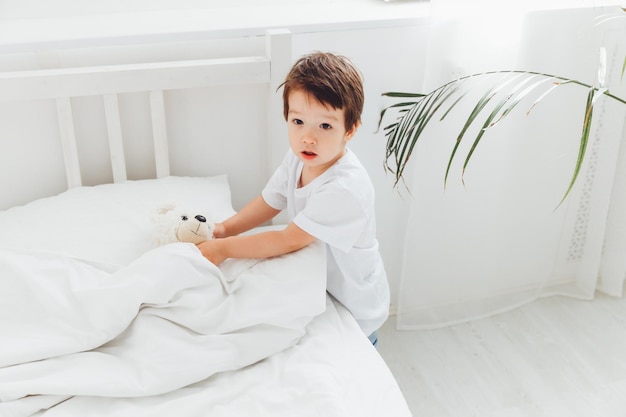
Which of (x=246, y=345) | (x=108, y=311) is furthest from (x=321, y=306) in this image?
(x=108, y=311)

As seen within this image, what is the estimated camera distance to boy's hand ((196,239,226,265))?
131 centimetres

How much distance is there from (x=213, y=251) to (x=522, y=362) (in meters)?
1.04

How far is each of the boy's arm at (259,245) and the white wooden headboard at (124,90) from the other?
0.36m

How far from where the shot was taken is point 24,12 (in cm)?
162

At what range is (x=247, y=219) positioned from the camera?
150 centimetres

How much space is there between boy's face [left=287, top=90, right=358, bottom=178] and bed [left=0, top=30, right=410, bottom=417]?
19cm

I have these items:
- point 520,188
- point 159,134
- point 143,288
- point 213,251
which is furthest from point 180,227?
point 520,188

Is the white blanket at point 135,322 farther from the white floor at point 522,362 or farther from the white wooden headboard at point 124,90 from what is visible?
the white floor at point 522,362

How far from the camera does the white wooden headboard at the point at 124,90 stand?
1417 mm

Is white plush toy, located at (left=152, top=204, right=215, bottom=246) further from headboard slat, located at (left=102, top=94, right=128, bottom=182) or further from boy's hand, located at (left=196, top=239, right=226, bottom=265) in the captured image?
headboard slat, located at (left=102, top=94, right=128, bottom=182)

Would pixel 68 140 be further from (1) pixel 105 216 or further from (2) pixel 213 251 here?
(2) pixel 213 251

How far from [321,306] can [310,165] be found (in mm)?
280

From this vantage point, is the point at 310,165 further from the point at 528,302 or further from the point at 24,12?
the point at 528,302

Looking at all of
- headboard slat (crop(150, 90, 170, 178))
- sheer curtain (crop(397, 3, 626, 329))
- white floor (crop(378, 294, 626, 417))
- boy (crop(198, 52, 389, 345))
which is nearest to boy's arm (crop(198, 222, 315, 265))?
boy (crop(198, 52, 389, 345))
